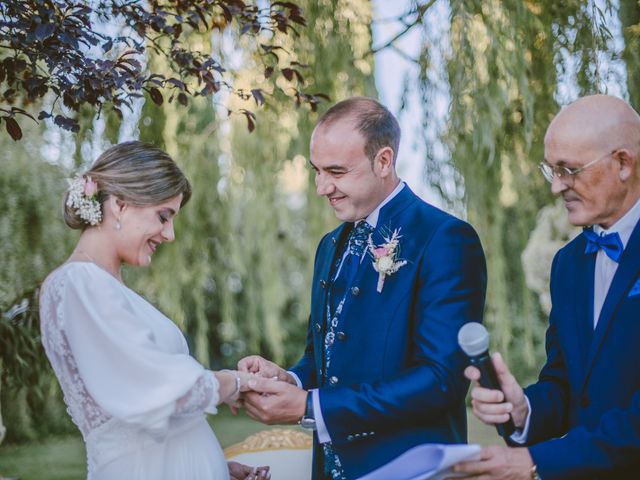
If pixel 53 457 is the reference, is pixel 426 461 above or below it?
above

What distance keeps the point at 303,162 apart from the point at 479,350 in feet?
14.0

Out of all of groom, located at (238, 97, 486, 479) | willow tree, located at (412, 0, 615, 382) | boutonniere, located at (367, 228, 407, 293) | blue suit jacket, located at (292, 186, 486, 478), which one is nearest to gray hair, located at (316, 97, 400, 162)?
groom, located at (238, 97, 486, 479)

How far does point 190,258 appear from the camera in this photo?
7.14 metres

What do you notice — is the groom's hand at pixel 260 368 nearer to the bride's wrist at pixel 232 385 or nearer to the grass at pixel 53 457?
the bride's wrist at pixel 232 385

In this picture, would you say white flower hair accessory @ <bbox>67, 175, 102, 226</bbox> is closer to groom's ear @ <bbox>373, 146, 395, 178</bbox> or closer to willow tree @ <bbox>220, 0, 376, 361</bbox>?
groom's ear @ <bbox>373, 146, 395, 178</bbox>

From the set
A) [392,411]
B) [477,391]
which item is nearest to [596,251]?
[477,391]

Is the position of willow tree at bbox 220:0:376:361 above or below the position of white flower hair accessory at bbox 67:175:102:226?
above

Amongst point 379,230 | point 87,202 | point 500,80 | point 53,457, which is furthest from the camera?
point 53,457

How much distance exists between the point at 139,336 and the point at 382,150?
3.86 feet

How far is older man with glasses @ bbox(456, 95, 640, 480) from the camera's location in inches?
91.2

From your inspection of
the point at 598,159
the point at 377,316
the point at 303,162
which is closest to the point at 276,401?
the point at 377,316

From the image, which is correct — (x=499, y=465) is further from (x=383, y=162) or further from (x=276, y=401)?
(x=383, y=162)

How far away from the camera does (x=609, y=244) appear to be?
250 cm

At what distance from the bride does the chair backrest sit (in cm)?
79
